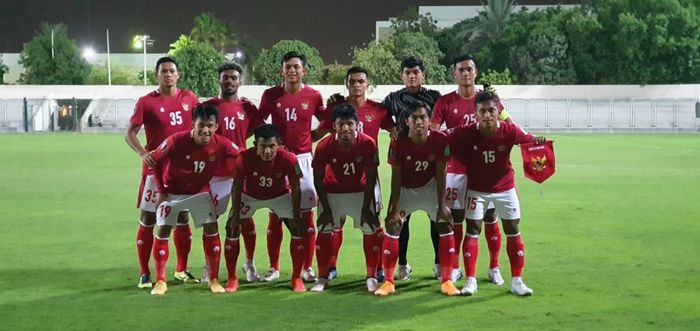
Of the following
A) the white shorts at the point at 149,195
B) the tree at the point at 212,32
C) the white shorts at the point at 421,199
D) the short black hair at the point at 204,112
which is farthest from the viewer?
the tree at the point at 212,32

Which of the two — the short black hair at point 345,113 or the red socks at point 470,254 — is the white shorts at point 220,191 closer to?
the short black hair at point 345,113

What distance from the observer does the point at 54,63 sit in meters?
75.2

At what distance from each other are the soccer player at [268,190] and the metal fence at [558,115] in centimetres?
4339

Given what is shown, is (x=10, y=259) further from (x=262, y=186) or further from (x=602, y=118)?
(x=602, y=118)

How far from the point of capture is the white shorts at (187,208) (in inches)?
343

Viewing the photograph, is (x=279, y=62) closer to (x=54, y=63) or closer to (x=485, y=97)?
(x=54, y=63)

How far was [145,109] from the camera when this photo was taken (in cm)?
920

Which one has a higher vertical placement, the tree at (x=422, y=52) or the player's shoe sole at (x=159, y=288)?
the tree at (x=422, y=52)

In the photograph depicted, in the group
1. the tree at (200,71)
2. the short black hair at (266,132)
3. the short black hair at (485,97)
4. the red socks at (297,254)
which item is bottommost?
the red socks at (297,254)

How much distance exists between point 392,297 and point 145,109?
289 centimetres

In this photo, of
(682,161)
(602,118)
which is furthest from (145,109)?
(602,118)

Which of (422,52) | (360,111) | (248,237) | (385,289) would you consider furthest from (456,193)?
(422,52)

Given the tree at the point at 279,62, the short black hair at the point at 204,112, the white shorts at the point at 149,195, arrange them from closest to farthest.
A: the short black hair at the point at 204,112 → the white shorts at the point at 149,195 → the tree at the point at 279,62

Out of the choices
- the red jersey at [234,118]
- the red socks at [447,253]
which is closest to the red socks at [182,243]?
the red jersey at [234,118]
